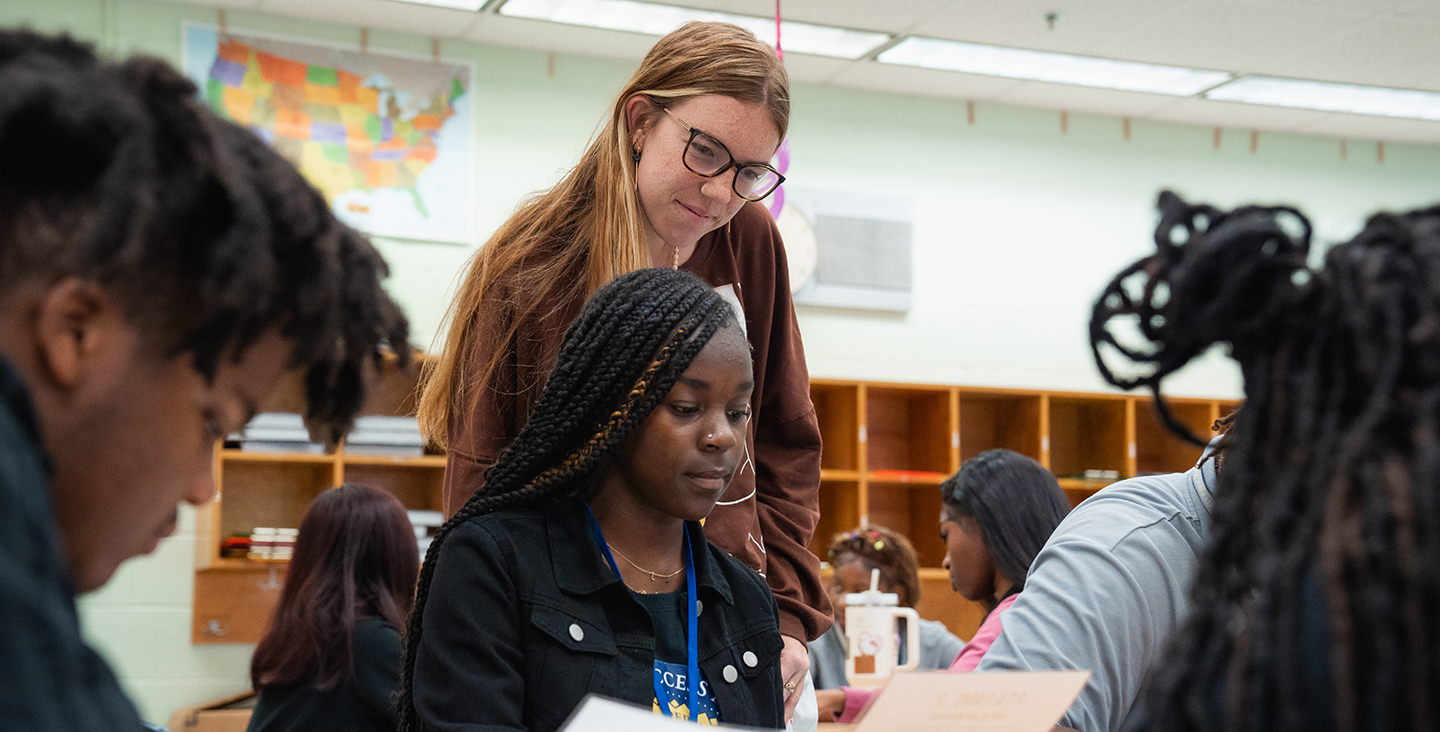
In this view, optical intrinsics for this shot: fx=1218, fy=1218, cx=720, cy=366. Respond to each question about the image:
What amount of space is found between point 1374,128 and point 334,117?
16.7ft

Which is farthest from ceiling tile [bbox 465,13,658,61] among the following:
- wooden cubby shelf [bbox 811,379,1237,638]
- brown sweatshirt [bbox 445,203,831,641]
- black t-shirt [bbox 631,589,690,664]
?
black t-shirt [bbox 631,589,690,664]

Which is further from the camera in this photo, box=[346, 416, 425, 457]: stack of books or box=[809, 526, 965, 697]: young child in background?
box=[346, 416, 425, 457]: stack of books

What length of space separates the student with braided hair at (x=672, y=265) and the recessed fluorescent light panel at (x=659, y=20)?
126 inches

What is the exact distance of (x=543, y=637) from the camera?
1.22m

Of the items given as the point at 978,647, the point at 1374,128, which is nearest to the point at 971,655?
the point at 978,647

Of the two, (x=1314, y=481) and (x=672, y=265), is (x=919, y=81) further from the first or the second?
(x=1314, y=481)

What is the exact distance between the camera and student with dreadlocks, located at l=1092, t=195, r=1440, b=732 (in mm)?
466

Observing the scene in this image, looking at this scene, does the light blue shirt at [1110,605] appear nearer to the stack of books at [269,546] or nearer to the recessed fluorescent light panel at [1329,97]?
the stack of books at [269,546]

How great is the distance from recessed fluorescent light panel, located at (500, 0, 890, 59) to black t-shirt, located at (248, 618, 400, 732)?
2.92 m

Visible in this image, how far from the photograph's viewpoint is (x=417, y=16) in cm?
491

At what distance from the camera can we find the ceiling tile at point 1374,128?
613 centimetres

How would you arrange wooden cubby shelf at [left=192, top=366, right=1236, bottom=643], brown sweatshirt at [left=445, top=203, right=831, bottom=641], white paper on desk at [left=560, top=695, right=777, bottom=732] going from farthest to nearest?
1. wooden cubby shelf at [left=192, top=366, right=1236, bottom=643]
2. brown sweatshirt at [left=445, top=203, right=831, bottom=641]
3. white paper on desk at [left=560, top=695, right=777, bottom=732]

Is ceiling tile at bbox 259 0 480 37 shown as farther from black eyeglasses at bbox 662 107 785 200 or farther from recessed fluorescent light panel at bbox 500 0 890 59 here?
black eyeglasses at bbox 662 107 785 200

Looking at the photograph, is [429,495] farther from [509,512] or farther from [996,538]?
[509,512]
